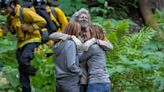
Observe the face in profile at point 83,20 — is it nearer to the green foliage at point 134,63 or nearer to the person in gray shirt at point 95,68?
the person in gray shirt at point 95,68

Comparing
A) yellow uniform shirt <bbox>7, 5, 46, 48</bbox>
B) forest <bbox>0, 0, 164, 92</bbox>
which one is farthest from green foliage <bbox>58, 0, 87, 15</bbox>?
yellow uniform shirt <bbox>7, 5, 46, 48</bbox>

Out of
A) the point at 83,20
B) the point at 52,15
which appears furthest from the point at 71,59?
the point at 52,15

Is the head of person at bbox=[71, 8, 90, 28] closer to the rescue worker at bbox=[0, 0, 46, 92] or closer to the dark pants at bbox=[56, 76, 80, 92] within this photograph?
the dark pants at bbox=[56, 76, 80, 92]

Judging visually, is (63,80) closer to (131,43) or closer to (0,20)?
(131,43)

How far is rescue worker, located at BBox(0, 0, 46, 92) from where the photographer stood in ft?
25.4

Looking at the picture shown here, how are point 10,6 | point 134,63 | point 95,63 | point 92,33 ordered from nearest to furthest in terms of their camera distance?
1. point 95,63
2. point 92,33
3. point 134,63
4. point 10,6

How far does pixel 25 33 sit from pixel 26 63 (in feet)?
1.61

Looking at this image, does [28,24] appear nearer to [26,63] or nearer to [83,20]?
[26,63]

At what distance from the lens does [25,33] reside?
7918 millimetres

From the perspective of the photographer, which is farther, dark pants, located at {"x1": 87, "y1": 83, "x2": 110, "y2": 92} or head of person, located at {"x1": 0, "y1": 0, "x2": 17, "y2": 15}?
head of person, located at {"x1": 0, "y1": 0, "x2": 17, "y2": 15}

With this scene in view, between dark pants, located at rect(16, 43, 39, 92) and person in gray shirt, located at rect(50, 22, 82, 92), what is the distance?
1.55 metres

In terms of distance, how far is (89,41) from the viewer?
6344 mm

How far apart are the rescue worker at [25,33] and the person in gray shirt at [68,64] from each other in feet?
4.88

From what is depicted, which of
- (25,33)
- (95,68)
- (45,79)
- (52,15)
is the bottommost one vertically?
(45,79)
